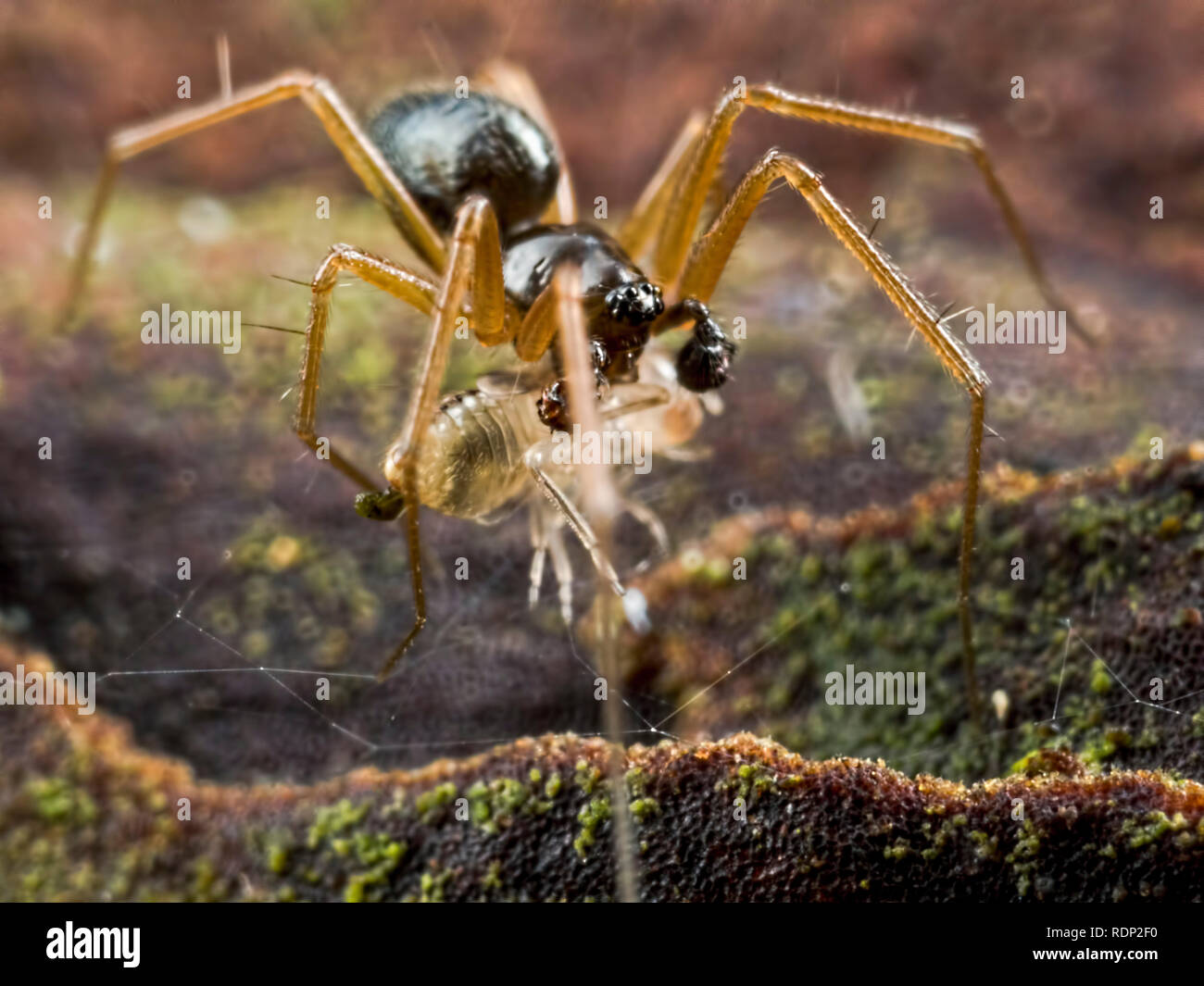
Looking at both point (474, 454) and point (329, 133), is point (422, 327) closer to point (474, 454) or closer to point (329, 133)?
point (329, 133)

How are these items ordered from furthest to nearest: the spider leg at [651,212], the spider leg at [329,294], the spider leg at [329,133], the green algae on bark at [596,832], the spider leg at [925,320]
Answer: the spider leg at [651,212]
the spider leg at [329,133]
the spider leg at [329,294]
the spider leg at [925,320]
the green algae on bark at [596,832]

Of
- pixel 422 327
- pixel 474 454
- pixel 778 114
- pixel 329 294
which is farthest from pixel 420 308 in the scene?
pixel 778 114

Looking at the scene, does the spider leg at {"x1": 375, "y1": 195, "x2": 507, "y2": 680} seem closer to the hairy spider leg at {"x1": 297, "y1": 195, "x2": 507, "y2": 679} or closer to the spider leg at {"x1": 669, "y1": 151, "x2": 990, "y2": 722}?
→ the hairy spider leg at {"x1": 297, "y1": 195, "x2": 507, "y2": 679}

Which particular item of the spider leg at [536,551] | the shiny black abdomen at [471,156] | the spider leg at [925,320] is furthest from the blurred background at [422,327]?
the shiny black abdomen at [471,156]

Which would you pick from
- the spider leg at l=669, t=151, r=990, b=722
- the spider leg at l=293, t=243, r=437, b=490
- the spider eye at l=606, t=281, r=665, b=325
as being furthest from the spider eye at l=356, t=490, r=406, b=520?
the spider leg at l=669, t=151, r=990, b=722

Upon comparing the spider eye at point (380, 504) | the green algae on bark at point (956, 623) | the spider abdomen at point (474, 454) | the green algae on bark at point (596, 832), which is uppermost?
the spider abdomen at point (474, 454)

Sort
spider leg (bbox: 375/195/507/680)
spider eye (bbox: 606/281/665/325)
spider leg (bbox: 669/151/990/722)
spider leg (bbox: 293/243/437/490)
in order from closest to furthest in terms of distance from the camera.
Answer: spider leg (bbox: 375/195/507/680)
spider leg (bbox: 669/151/990/722)
spider leg (bbox: 293/243/437/490)
spider eye (bbox: 606/281/665/325)

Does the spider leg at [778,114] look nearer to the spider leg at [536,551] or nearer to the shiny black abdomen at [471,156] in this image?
the shiny black abdomen at [471,156]
